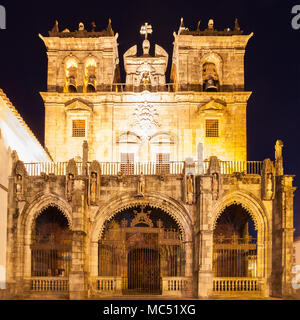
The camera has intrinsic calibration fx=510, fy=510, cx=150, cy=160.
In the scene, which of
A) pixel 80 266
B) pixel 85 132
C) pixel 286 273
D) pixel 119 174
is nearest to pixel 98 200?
pixel 119 174

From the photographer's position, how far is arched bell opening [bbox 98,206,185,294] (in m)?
28.3

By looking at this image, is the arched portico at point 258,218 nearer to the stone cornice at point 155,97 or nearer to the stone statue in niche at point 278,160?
the stone statue in niche at point 278,160

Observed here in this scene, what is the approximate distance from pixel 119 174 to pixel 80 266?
5.46m

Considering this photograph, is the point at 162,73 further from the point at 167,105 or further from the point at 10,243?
the point at 10,243

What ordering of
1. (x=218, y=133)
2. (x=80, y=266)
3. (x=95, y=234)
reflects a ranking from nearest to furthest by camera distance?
(x=80, y=266)
(x=95, y=234)
(x=218, y=133)

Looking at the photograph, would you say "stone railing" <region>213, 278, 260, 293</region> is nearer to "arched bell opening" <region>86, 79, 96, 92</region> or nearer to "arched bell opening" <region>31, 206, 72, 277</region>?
"arched bell opening" <region>31, 206, 72, 277</region>

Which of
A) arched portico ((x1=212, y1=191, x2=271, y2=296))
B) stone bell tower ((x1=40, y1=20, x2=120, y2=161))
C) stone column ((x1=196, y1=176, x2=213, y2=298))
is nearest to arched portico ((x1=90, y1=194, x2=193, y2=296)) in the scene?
stone column ((x1=196, y1=176, x2=213, y2=298))

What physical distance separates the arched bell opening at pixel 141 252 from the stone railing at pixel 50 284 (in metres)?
2.01

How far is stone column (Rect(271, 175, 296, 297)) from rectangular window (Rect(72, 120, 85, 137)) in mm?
14133

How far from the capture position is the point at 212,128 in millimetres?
35219

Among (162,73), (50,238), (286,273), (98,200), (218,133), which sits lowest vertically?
(286,273)

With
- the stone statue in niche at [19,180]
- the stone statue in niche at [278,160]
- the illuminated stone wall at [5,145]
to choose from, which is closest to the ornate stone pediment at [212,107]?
the stone statue in niche at [278,160]

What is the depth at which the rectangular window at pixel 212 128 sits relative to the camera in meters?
35.1

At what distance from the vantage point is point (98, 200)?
28.2 meters
